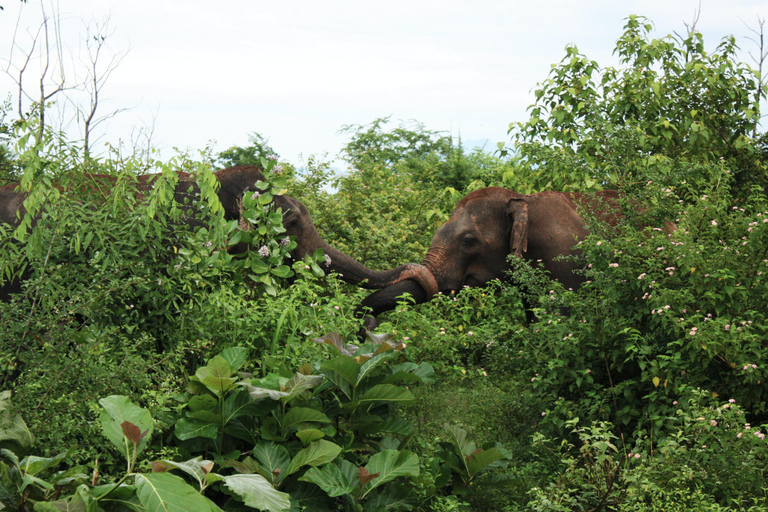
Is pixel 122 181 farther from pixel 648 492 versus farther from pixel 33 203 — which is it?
pixel 648 492

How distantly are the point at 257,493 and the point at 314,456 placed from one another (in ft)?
1.85

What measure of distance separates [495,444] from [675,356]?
1.24 m

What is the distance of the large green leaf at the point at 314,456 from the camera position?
4.44 m

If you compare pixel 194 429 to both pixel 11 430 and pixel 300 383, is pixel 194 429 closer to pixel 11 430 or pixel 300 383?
pixel 300 383

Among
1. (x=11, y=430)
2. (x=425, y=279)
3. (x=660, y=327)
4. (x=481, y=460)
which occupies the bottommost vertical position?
(x=481, y=460)

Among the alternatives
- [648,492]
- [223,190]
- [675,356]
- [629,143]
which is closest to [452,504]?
[648,492]

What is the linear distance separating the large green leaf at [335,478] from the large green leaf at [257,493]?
0.30m

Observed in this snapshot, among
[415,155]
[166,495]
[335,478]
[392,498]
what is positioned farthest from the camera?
[415,155]

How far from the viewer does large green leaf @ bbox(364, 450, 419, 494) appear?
458cm

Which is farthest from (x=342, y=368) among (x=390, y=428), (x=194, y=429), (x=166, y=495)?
(x=166, y=495)

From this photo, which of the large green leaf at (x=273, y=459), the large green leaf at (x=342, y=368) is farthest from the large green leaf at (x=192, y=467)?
the large green leaf at (x=342, y=368)

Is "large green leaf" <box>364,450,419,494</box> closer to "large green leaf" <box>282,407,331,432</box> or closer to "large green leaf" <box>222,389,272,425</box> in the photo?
"large green leaf" <box>282,407,331,432</box>

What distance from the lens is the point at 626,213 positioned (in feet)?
21.9

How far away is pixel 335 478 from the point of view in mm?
4465
